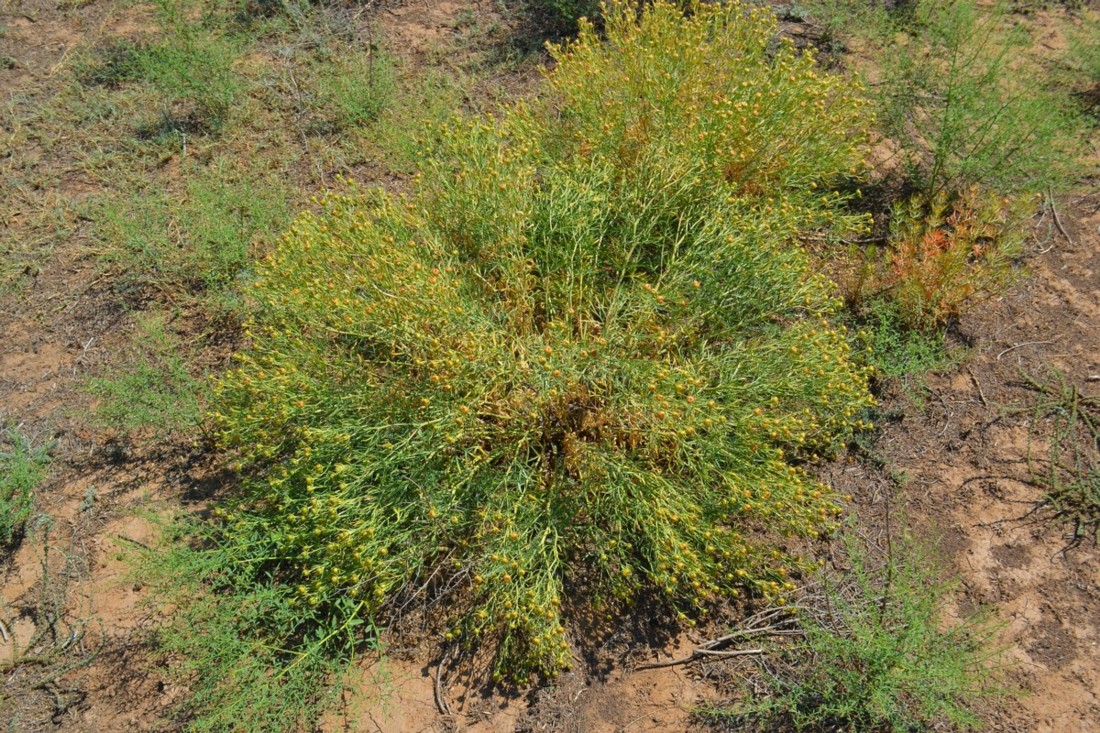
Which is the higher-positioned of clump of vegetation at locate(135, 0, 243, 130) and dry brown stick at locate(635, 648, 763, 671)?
clump of vegetation at locate(135, 0, 243, 130)

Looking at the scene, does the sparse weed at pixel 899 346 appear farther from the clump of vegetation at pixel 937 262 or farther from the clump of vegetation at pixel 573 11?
the clump of vegetation at pixel 573 11

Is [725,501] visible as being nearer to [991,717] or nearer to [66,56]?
[991,717]

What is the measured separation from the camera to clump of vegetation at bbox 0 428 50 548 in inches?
138

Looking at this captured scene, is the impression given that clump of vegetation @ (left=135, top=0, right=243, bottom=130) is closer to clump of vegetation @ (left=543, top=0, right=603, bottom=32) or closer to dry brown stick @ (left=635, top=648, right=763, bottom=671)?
clump of vegetation @ (left=543, top=0, right=603, bottom=32)

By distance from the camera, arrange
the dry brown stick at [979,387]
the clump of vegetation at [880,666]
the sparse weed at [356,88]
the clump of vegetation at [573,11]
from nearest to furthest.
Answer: the clump of vegetation at [880,666]
the dry brown stick at [979,387]
the sparse weed at [356,88]
the clump of vegetation at [573,11]

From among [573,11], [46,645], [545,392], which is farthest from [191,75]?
[545,392]

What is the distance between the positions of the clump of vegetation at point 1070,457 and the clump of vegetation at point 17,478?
16.3ft

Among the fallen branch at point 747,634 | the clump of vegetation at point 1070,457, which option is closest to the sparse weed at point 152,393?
the fallen branch at point 747,634

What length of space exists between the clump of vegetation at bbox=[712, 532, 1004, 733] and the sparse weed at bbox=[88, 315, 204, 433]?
3048 millimetres

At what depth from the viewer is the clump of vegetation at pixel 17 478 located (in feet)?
11.5

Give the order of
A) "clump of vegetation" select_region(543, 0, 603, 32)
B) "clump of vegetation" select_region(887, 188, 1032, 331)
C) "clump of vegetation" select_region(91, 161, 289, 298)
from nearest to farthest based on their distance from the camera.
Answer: "clump of vegetation" select_region(887, 188, 1032, 331) < "clump of vegetation" select_region(91, 161, 289, 298) < "clump of vegetation" select_region(543, 0, 603, 32)

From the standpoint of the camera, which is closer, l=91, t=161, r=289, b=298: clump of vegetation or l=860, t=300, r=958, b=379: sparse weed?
l=860, t=300, r=958, b=379: sparse weed

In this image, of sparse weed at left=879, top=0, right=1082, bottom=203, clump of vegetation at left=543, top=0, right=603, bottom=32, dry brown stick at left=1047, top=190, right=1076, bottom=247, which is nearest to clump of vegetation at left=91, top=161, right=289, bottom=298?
clump of vegetation at left=543, top=0, right=603, bottom=32

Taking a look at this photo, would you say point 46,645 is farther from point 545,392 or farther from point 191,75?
point 191,75
